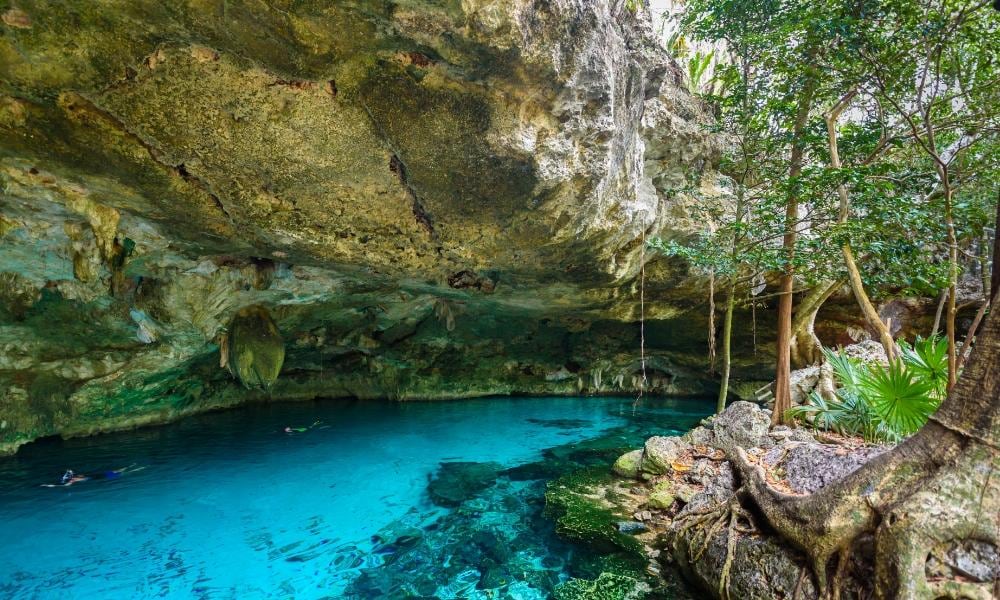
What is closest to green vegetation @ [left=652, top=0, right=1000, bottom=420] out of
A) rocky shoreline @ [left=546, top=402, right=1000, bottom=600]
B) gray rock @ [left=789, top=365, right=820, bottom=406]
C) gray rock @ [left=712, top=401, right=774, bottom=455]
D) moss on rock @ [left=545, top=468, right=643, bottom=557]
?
gray rock @ [left=712, top=401, right=774, bottom=455]

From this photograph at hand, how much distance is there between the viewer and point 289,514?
19.5ft

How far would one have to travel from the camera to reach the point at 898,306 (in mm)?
12086

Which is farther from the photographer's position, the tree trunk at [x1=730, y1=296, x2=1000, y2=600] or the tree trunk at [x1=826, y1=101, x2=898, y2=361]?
the tree trunk at [x1=826, y1=101, x2=898, y2=361]

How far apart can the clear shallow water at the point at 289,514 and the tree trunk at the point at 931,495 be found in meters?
2.49

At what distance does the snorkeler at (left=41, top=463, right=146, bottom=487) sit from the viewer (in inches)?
268

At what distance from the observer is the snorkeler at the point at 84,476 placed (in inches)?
268

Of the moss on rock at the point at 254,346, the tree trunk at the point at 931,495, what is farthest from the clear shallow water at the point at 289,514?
the tree trunk at the point at 931,495

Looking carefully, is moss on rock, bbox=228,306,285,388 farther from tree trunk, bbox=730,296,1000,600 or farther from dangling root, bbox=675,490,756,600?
tree trunk, bbox=730,296,1000,600

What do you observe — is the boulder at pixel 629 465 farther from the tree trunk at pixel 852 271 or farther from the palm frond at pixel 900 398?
the tree trunk at pixel 852 271

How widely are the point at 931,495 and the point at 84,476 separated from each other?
10.3 metres

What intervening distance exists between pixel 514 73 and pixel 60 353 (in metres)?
9.34

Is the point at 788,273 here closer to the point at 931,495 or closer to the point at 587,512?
the point at 587,512

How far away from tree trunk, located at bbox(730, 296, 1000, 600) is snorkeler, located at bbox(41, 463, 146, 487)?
Result: 9.38 meters

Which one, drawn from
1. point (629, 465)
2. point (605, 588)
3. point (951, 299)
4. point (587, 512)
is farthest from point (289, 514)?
point (951, 299)
